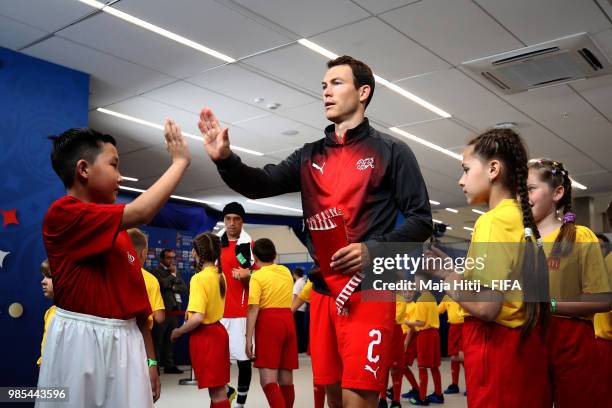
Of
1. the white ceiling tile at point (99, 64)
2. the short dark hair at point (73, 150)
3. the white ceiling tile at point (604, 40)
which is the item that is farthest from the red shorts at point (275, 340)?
the white ceiling tile at point (604, 40)

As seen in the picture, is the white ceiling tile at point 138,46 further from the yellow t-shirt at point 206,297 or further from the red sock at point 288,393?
the red sock at point 288,393

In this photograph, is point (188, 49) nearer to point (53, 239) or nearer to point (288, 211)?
point (53, 239)

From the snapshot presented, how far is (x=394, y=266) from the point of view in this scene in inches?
78.2

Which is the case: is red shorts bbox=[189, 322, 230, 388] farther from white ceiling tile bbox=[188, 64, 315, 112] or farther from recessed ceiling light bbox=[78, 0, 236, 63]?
white ceiling tile bbox=[188, 64, 315, 112]

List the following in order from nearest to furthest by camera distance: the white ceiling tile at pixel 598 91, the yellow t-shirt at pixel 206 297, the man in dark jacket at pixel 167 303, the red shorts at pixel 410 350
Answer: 1. the yellow t-shirt at pixel 206 297
2. the white ceiling tile at pixel 598 91
3. the red shorts at pixel 410 350
4. the man in dark jacket at pixel 167 303

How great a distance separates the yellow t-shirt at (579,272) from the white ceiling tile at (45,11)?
4082 mm

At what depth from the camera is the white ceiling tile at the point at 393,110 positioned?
22.6 feet

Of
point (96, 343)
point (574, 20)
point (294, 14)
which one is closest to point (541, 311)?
point (96, 343)

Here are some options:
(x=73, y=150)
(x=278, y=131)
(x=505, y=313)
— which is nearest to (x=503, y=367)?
(x=505, y=313)

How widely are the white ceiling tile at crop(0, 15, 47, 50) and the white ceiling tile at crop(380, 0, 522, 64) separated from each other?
308cm

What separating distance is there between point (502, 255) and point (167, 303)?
816 centimetres

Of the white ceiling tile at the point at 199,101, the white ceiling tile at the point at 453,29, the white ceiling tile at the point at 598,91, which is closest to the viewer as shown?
the white ceiling tile at the point at 453,29

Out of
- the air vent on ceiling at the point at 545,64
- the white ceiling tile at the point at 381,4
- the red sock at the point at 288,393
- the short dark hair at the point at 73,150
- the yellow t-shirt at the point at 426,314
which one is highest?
the white ceiling tile at the point at 381,4

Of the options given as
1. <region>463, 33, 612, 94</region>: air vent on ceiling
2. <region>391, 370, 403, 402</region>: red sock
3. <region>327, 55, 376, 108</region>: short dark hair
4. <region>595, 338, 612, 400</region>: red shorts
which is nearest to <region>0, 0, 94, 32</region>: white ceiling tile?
<region>327, 55, 376, 108</region>: short dark hair
